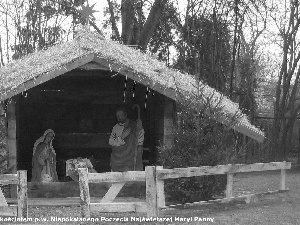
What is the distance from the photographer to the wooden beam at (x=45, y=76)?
9.80 m

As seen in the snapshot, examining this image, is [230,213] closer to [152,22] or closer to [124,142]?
[124,142]

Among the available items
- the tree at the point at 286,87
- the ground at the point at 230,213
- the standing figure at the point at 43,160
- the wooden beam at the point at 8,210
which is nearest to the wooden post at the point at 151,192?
the ground at the point at 230,213

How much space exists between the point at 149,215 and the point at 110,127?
267 inches

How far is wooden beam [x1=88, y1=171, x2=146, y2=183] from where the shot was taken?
26.4 feet

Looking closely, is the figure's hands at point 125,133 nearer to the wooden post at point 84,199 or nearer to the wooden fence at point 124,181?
the wooden fence at point 124,181

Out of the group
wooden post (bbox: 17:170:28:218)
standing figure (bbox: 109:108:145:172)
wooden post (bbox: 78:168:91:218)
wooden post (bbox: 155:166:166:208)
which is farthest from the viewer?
standing figure (bbox: 109:108:145:172)

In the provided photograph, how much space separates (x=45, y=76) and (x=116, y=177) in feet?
9.26

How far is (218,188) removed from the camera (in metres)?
9.73

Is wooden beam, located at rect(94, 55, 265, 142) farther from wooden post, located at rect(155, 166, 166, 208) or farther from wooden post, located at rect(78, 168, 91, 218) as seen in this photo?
wooden post, located at rect(78, 168, 91, 218)

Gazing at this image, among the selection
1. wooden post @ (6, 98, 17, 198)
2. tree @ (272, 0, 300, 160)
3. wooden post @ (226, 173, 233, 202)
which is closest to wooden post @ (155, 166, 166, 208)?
wooden post @ (226, 173, 233, 202)

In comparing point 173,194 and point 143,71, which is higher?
point 143,71

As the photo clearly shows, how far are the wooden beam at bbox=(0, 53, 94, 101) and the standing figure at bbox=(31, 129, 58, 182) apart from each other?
263cm

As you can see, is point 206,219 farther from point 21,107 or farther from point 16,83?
point 21,107

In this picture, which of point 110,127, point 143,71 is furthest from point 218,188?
point 110,127
